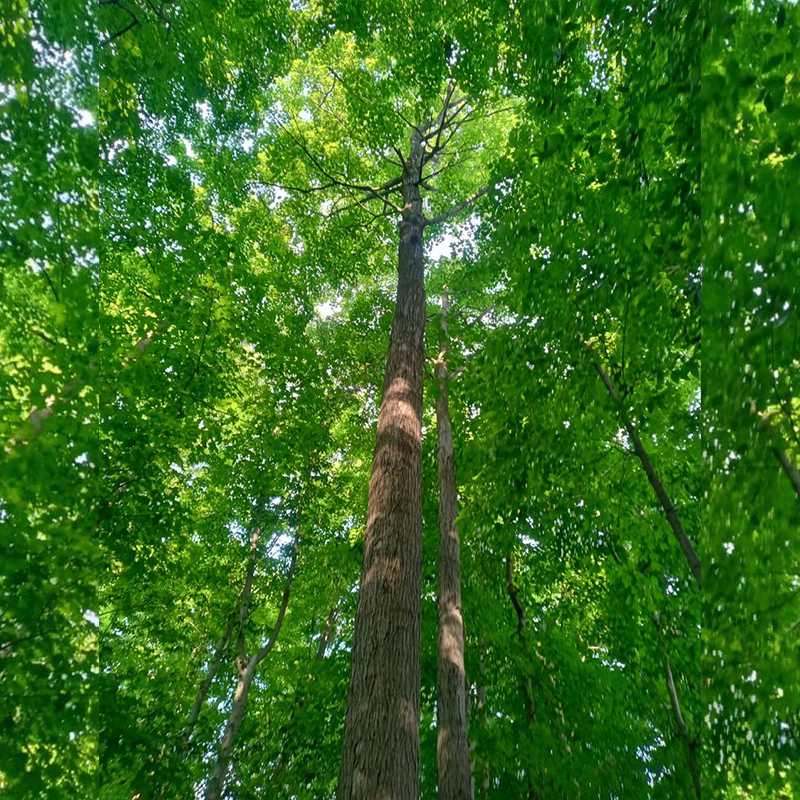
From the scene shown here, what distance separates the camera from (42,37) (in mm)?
1582

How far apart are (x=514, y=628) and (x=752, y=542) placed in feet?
24.7

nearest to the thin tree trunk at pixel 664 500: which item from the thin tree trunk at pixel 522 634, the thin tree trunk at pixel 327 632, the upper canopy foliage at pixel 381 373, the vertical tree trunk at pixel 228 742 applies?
the upper canopy foliage at pixel 381 373

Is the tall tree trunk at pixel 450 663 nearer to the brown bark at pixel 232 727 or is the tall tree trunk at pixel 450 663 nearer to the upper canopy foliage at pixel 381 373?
the upper canopy foliage at pixel 381 373

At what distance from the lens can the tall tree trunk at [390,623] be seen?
2.44 meters

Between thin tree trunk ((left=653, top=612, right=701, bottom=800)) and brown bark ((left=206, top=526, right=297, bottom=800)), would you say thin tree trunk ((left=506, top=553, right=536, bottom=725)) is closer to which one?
thin tree trunk ((left=653, top=612, right=701, bottom=800))

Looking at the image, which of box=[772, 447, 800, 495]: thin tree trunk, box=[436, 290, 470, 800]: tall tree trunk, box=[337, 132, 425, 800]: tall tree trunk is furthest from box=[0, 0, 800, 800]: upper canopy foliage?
box=[337, 132, 425, 800]: tall tree trunk

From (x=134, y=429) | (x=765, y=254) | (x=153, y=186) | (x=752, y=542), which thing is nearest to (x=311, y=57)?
(x=153, y=186)

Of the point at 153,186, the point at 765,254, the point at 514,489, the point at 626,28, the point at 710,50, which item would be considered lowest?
the point at 765,254

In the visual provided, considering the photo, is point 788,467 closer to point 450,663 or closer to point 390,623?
point 390,623

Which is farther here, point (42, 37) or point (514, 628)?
point (514, 628)

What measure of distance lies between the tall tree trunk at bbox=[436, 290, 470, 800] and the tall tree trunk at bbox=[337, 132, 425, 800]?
8.15ft

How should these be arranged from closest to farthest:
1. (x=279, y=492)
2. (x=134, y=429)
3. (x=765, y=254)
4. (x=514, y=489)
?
(x=765, y=254) < (x=514, y=489) < (x=134, y=429) < (x=279, y=492)

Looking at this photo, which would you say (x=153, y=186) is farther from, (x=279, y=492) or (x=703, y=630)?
(x=703, y=630)

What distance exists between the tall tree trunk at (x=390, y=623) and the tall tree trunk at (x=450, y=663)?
8.15ft
